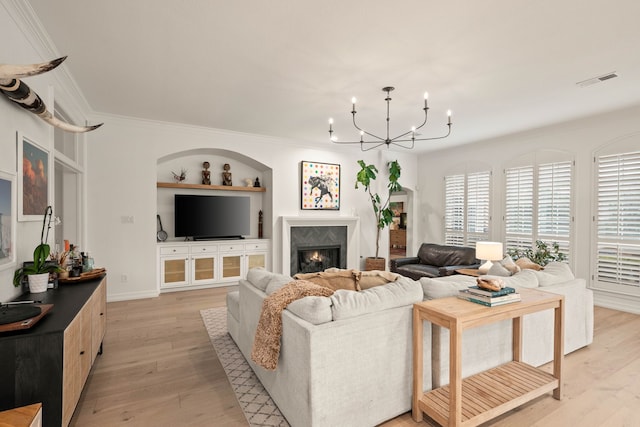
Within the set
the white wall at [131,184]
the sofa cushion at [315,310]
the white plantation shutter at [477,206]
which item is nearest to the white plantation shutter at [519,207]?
the white plantation shutter at [477,206]

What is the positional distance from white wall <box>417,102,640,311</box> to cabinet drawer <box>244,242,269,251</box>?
3822mm

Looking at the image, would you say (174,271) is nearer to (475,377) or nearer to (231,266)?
(231,266)

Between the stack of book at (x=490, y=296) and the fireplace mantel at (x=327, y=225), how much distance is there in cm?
424

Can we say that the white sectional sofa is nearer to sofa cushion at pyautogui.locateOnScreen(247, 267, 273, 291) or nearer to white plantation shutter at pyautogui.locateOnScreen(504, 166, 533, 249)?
sofa cushion at pyautogui.locateOnScreen(247, 267, 273, 291)

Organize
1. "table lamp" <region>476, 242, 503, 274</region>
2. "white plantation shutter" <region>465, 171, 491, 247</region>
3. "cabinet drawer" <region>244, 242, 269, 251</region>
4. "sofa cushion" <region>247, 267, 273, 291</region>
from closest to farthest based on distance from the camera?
"sofa cushion" <region>247, 267, 273, 291</region> → "table lamp" <region>476, 242, 503, 274</region> → "cabinet drawer" <region>244, 242, 269, 251</region> → "white plantation shutter" <region>465, 171, 491, 247</region>

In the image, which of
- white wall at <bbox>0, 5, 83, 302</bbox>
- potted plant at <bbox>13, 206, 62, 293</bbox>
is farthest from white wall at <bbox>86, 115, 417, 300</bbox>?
potted plant at <bbox>13, 206, 62, 293</bbox>

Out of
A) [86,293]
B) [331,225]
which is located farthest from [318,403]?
[331,225]

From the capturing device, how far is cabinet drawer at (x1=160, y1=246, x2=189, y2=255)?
5.27m

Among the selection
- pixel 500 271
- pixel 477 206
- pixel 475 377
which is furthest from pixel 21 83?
pixel 477 206

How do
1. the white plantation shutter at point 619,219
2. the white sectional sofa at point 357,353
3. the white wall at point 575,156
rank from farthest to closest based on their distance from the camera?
the white wall at point 575,156 → the white plantation shutter at point 619,219 → the white sectional sofa at point 357,353

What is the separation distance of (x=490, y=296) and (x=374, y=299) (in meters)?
0.73

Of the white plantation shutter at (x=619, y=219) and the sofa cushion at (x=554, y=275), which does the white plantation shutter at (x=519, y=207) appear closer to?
the white plantation shutter at (x=619, y=219)

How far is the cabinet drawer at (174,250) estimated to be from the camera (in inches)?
208

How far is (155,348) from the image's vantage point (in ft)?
10.5
